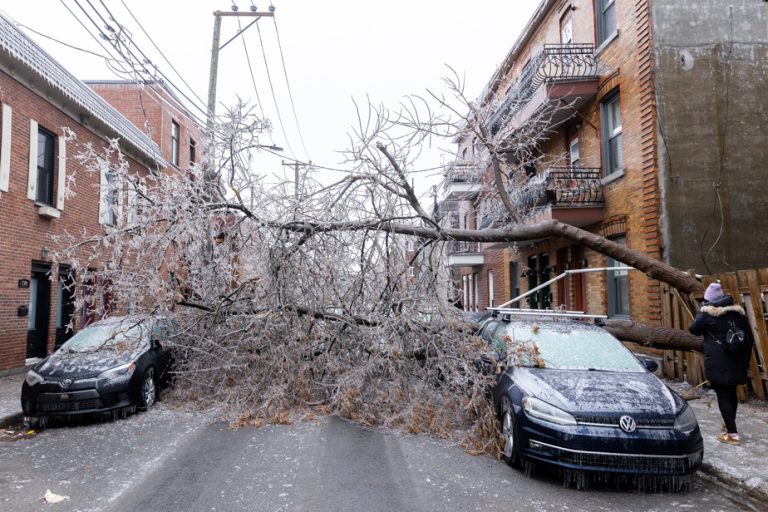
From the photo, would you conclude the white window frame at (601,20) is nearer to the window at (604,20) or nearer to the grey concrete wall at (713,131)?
the window at (604,20)

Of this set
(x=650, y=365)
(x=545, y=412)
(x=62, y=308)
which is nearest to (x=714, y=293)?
(x=650, y=365)

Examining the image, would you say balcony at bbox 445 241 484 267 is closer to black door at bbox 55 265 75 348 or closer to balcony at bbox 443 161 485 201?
balcony at bbox 443 161 485 201

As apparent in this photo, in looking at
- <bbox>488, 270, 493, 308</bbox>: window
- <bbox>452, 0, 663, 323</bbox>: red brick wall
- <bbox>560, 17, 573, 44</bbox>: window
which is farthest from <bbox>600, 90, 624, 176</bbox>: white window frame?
<bbox>488, 270, 493, 308</bbox>: window

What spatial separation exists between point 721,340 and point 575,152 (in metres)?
9.66

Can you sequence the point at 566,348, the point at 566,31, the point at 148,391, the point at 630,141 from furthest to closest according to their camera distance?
the point at 566,31, the point at 630,141, the point at 148,391, the point at 566,348

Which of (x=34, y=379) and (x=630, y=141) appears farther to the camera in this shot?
(x=630, y=141)

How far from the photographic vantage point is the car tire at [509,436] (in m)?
5.41

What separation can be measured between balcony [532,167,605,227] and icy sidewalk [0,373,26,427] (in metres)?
11.1

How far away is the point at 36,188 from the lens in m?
12.4

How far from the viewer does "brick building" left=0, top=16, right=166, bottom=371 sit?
11211mm

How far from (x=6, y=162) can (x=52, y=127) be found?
2115 mm

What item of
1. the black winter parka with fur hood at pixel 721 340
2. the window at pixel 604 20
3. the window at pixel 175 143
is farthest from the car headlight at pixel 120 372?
the window at pixel 175 143

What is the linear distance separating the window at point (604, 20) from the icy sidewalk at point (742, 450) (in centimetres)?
913

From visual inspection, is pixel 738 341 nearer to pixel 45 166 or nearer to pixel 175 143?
pixel 45 166
